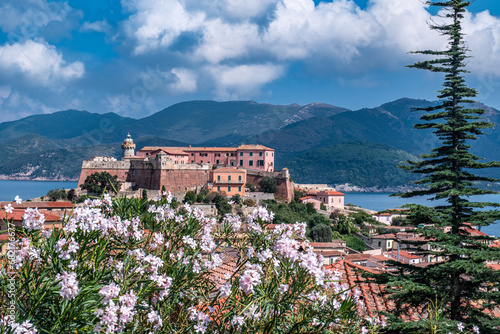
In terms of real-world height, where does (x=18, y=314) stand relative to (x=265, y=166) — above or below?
below

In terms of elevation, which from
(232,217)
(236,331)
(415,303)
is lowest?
(415,303)

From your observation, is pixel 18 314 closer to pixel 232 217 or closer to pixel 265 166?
pixel 232 217

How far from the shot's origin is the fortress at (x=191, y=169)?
2474 inches

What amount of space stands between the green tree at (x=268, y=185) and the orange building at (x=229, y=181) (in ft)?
12.0

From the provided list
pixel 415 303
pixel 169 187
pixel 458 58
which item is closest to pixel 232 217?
pixel 415 303

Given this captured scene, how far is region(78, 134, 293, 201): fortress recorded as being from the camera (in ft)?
206

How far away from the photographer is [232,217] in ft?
16.7

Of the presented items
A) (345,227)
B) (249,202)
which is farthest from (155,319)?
(345,227)

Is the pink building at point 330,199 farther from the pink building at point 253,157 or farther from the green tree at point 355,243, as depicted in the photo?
the green tree at point 355,243

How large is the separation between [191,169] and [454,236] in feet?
186

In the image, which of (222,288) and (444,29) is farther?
(444,29)

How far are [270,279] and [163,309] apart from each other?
1.15 m

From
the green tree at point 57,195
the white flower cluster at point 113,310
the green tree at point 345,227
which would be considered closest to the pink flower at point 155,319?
the white flower cluster at point 113,310

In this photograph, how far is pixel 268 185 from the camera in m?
64.3
